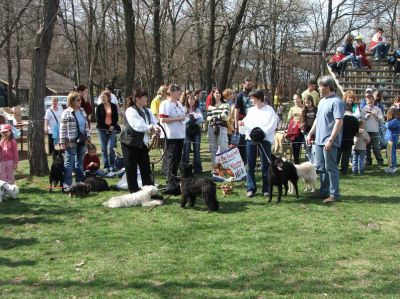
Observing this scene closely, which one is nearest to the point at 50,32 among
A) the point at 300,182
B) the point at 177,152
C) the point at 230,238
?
the point at 177,152

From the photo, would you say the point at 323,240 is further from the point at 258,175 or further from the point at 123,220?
the point at 258,175

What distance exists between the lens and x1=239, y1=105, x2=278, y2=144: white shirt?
7.73 m

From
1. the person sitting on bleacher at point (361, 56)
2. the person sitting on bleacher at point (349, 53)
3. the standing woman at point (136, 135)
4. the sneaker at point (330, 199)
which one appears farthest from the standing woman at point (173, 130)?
the person sitting on bleacher at point (361, 56)

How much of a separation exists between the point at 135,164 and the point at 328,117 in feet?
10.2

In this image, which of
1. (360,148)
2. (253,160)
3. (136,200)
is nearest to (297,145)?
(360,148)

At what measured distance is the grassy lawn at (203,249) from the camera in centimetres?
442

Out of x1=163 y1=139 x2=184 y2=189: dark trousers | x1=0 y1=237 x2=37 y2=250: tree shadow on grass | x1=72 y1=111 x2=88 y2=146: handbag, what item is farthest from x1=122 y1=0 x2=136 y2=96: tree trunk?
x1=0 y1=237 x2=37 y2=250: tree shadow on grass

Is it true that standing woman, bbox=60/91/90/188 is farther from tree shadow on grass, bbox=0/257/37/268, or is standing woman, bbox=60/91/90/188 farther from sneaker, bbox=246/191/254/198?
tree shadow on grass, bbox=0/257/37/268

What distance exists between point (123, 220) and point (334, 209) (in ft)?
10.2

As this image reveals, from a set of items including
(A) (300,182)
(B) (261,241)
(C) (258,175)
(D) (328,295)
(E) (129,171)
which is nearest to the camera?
(D) (328,295)

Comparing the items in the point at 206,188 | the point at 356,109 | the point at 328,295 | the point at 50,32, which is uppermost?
the point at 50,32

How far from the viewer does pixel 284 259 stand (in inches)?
202

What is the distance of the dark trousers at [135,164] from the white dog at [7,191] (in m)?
2.04

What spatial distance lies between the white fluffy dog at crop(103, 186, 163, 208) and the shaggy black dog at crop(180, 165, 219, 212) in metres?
0.53
